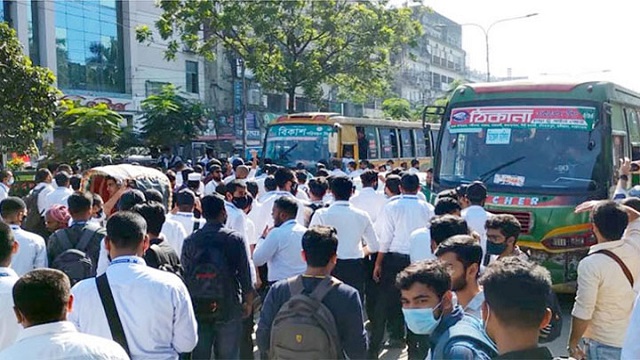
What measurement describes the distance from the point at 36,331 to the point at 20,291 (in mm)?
191

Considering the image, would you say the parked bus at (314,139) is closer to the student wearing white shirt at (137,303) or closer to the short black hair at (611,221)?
the short black hair at (611,221)

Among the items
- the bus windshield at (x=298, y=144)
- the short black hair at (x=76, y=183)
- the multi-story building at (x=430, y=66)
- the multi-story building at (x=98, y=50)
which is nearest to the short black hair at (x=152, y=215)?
the short black hair at (x=76, y=183)

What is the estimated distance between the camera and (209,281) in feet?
15.5

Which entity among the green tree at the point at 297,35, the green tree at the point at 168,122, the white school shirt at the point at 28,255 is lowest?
the white school shirt at the point at 28,255

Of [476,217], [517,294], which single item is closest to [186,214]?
[476,217]

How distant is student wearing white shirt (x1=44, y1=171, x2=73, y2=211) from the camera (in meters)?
8.12

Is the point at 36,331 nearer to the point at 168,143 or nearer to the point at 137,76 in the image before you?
the point at 168,143

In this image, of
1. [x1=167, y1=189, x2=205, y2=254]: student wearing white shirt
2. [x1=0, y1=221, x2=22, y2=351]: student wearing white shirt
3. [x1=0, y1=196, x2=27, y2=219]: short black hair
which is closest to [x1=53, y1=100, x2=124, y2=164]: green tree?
[x1=0, y1=196, x2=27, y2=219]: short black hair

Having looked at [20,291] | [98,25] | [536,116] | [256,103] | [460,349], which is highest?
[98,25]

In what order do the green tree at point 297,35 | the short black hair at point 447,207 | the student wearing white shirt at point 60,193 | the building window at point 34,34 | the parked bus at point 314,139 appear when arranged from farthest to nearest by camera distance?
1. the building window at point 34,34
2. the green tree at point 297,35
3. the parked bus at point 314,139
4. the student wearing white shirt at point 60,193
5. the short black hair at point 447,207

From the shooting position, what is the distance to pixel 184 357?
4691 millimetres

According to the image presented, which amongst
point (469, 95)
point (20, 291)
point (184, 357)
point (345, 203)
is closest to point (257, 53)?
point (469, 95)

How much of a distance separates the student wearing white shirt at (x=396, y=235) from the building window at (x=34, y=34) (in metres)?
26.8

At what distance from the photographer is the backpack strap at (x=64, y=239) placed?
202 inches
